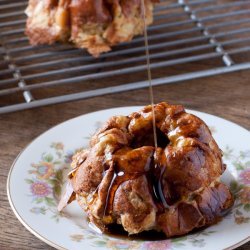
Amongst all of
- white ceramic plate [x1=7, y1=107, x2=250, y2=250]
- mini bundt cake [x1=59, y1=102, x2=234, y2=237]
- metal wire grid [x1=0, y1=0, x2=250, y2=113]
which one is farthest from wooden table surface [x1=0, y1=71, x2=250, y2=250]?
mini bundt cake [x1=59, y1=102, x2=234, y2=237]

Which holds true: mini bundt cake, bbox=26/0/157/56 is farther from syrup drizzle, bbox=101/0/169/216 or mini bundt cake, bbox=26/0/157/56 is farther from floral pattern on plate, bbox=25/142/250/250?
syrup drizzle, bbox=101/0/169/216

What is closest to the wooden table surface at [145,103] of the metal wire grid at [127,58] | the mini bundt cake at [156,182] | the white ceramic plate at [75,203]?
the metal wire grid at [127,58]

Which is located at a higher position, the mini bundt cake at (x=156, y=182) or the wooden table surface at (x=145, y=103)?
the mini bundt cake at (x=156, y=182)

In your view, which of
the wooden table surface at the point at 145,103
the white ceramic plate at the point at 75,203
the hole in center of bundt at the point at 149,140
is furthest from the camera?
the wooden table surface at the point at 145,103

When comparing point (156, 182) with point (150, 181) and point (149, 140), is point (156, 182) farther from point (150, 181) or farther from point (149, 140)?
point (149, 140)

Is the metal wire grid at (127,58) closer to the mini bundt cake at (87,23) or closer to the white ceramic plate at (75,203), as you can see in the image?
the mini bundt cake at (87,23)

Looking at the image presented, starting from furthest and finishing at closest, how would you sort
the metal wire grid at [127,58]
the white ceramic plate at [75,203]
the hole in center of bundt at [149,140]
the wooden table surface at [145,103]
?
the metal wire grid at [127,58] → the wooden table surface at [145,103] → the hole in center of bundt at [149,140] → the white ceramic plate at [75,203]

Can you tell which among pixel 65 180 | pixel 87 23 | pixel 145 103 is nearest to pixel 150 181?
pixel 65 180
